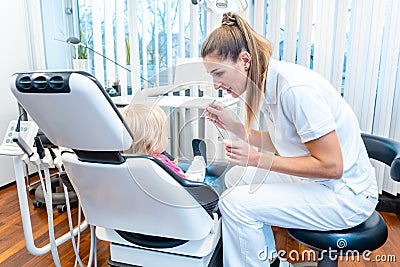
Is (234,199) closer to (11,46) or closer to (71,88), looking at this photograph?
(71,88)

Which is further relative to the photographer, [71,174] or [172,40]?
[172,40]

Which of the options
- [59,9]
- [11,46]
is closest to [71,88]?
[11,46]

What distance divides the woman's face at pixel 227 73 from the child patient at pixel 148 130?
24 centimetres

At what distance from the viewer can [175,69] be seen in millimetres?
1277

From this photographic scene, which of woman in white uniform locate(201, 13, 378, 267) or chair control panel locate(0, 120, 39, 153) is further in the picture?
chair control panel locate(0, 120, 39, 153)

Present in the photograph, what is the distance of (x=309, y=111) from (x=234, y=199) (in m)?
0.35

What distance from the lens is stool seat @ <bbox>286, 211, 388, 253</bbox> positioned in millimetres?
976

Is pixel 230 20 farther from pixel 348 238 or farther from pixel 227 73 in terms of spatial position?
pixel 348 238

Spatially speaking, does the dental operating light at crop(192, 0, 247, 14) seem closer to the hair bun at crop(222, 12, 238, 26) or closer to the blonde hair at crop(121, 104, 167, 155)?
the hair bun at crop(222, 12, 238, 26)

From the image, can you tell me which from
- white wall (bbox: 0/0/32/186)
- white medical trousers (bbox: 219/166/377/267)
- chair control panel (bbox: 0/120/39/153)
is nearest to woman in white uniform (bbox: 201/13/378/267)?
white medical trousers (bbox: 219/166/377/267)

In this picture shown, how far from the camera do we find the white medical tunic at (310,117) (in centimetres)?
95

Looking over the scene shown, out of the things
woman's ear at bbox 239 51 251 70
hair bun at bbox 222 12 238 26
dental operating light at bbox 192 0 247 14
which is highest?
dental operating light at bbox 192 0 247 14

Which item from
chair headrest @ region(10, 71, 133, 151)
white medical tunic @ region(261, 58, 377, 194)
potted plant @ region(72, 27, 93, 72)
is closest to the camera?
chair headrest @ region(10, 71, 133, 151)

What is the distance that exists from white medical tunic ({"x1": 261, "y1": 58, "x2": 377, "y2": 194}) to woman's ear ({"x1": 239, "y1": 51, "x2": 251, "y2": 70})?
7 cm
